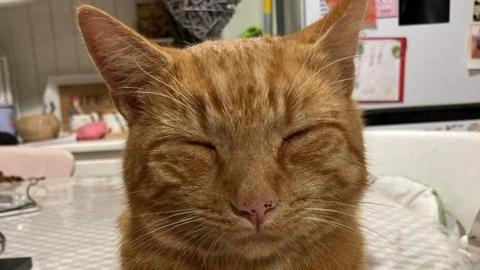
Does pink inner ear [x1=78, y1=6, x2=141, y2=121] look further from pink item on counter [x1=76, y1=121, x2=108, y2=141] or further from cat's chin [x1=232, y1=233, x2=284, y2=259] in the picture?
pink item on counter [x1=76, y1=121, x2=108, y2=141]

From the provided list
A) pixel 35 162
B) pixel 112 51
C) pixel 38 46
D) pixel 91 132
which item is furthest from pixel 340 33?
pixel 38 46

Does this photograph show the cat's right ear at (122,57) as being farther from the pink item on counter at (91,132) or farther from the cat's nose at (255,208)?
the pink item on counter at (91,132)

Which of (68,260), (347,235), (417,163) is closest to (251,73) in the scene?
(347,235)

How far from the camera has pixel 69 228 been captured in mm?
1297

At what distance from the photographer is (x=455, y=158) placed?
4.51 ft

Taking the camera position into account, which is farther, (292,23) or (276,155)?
(292,23)

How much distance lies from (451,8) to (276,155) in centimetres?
161

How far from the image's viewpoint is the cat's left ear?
764 mm

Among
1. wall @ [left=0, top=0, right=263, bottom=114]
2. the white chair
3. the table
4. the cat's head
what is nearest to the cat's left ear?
the cat's head

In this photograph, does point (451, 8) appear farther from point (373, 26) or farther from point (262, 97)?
point (262, 97)

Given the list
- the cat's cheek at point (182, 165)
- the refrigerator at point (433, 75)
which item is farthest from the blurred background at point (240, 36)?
the cat's cheek at point (182, 165)

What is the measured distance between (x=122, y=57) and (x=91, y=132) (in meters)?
1.83

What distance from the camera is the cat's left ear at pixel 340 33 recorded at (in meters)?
0.76

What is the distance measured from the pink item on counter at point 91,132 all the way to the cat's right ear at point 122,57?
1760mm
